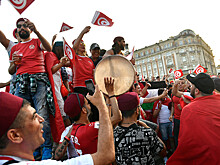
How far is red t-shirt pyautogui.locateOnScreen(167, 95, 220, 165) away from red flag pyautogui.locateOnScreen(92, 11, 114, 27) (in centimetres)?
283

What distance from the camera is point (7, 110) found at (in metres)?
1.04

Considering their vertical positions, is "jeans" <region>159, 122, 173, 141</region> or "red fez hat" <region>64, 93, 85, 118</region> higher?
"red fez hat" <region>64, 93, 85, 118</region>

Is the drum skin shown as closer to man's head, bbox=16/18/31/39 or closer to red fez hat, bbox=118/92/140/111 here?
red fez hat, bbox=118/92/140/111

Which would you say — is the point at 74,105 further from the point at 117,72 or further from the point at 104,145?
the point at 104,145

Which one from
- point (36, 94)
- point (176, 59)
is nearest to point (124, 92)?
point (36, 94)

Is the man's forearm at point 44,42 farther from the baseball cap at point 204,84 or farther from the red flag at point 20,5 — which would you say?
the baseball cap at point 204,84

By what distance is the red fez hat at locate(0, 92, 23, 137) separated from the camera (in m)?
1.02

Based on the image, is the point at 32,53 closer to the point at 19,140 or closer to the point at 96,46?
the point at 96,46

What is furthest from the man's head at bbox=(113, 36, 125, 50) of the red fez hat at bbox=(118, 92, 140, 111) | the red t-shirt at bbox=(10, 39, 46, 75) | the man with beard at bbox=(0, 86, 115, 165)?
the man with beard at bbox=(0, 86, 115, 165)

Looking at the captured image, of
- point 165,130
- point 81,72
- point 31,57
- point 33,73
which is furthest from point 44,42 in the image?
point 165,130

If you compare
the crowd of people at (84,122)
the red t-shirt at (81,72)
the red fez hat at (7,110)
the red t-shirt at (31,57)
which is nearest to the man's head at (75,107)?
the crowd of people at (84,122)

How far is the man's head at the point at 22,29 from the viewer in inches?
129

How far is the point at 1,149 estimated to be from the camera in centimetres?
103

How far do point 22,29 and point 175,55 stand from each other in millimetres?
66462
